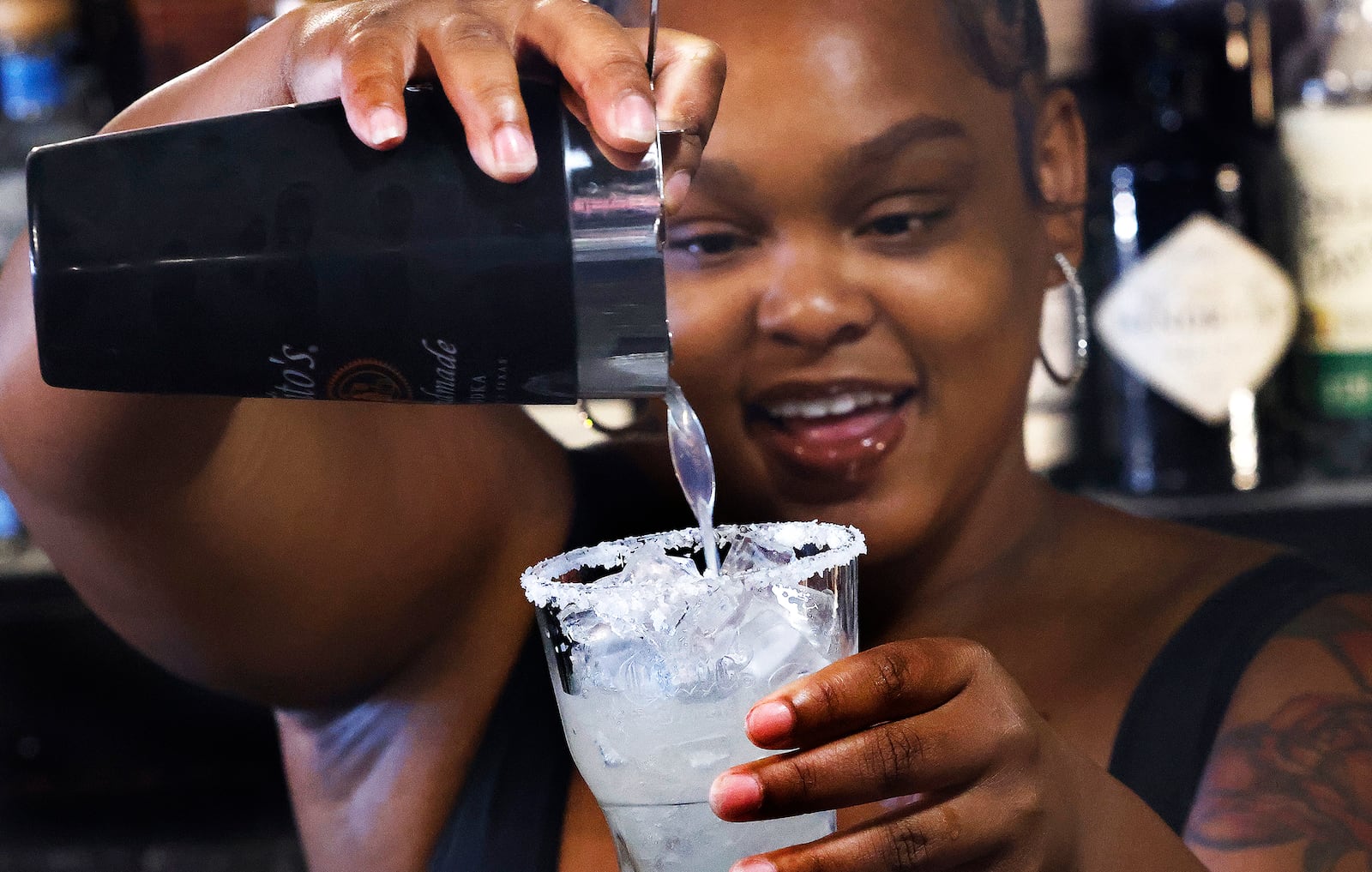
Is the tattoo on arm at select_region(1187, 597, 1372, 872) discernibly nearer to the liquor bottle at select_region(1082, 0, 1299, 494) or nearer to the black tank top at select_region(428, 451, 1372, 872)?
the black tank top at select_region(428, 451, 1372, 872)

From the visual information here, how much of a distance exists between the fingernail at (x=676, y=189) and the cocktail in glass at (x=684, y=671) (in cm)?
20

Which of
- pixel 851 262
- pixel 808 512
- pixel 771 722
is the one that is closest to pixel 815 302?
pixel 851 262

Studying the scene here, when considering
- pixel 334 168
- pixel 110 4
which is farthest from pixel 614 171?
pixel 110 4

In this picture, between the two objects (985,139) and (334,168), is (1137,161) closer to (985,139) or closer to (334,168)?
(985,139)

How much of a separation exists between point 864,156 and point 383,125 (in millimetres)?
477

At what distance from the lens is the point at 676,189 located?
0.75 metres

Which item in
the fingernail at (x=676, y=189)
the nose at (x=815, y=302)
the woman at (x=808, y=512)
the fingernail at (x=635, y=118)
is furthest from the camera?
the nose at (x=815, y=302)

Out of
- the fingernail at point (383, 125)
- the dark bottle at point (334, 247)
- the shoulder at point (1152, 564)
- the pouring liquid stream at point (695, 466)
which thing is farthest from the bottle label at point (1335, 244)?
the fingernail at point (383, 125)

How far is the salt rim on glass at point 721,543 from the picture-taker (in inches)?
26.7

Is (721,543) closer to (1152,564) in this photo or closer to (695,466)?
(695,466)

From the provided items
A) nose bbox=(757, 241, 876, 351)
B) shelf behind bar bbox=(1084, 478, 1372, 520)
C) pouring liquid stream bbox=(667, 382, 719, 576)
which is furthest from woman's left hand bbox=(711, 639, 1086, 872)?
shelf behind bar bbox=(1084, 478, 1372, 520)

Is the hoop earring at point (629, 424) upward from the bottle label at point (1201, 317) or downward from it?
downward

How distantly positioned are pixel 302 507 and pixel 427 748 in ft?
0.81

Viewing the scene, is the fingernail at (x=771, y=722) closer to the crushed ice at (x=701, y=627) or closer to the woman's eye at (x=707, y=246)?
the crushed ice at (x=701, y=627)
